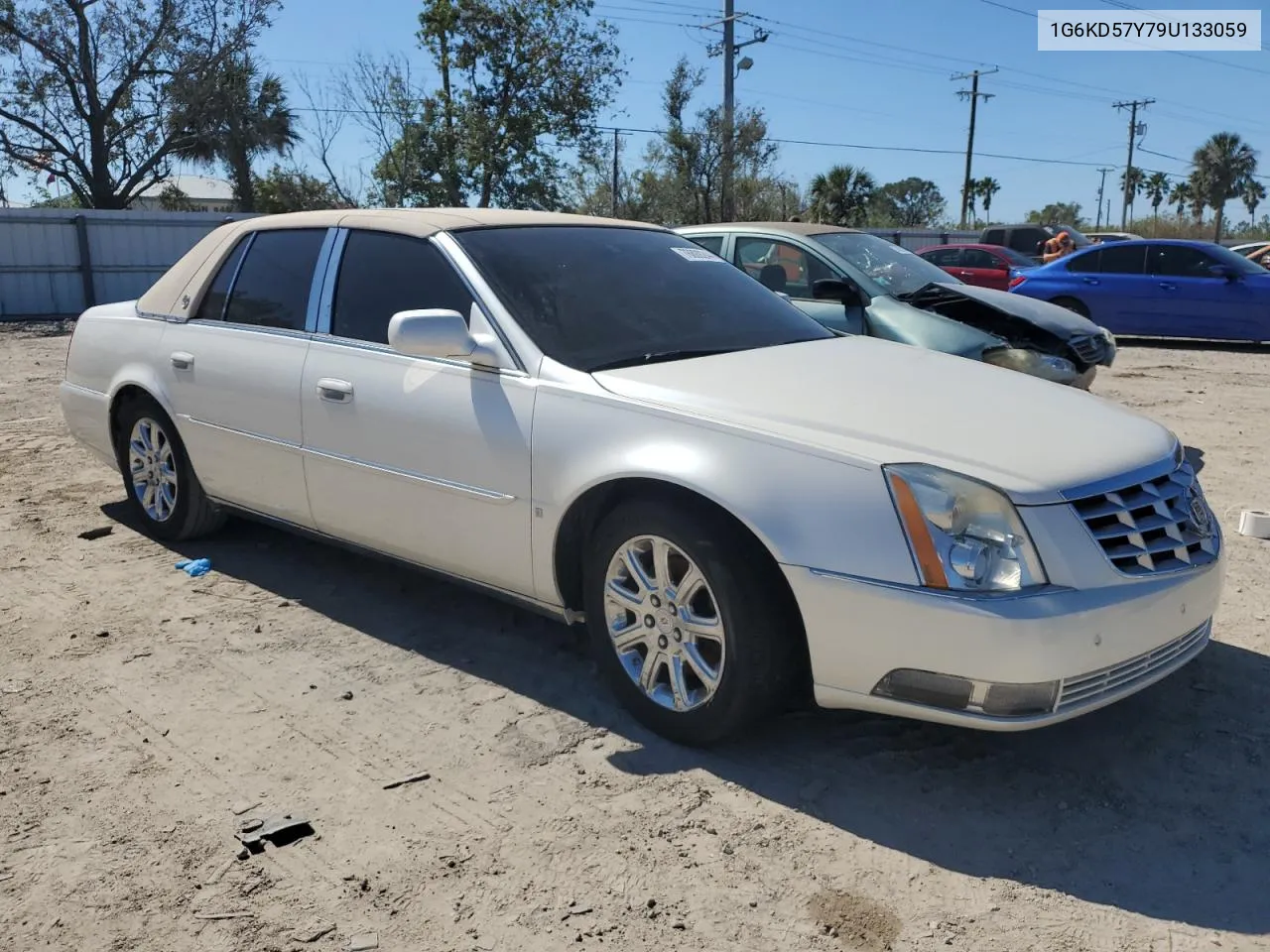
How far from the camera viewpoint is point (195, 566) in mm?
5027

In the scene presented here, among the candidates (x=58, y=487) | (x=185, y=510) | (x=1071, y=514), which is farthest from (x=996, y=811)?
(x=58, y=487)

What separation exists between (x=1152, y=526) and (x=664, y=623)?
4.65 feet

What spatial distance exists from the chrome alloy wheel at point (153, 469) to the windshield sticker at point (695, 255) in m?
2.60

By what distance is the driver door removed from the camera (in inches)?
322

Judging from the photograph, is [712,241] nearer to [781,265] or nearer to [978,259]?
[781,265]

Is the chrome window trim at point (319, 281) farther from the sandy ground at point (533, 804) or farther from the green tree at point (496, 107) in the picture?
the green tree at point (496, 107)

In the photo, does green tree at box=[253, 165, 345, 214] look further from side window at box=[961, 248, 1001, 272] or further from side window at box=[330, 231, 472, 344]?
side window at box=[330, 231, 472, 344]

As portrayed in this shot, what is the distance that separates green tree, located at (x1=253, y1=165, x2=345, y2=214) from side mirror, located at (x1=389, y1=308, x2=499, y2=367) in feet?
106

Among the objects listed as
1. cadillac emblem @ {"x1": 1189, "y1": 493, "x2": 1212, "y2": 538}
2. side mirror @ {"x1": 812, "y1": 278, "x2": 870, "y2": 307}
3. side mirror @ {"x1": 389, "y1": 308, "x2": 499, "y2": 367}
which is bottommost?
cadillac emblem @ {"x1": 1189, "y1": 493, "x2": 1212, "y2": 538}

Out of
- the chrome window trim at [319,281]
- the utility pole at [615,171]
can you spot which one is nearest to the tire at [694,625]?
the chrome window trim at [319,281]

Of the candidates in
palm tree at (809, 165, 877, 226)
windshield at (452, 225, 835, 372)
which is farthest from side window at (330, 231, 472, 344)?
palm tree at (809, 165, 877, 226)

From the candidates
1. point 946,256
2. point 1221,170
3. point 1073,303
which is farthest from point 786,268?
point 1221,170

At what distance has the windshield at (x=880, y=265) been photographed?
326 inches

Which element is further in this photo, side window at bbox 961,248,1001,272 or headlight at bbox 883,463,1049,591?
side window at bbox 961,248,1001,272
